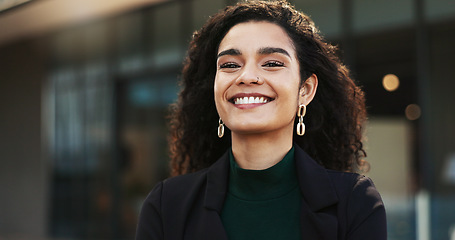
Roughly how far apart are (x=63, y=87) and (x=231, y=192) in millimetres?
11818

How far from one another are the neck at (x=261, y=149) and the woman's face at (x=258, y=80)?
31mm

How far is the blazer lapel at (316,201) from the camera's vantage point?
180 centimetres

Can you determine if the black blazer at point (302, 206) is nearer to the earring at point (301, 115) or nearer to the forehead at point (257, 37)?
the earring at point (301, 115)

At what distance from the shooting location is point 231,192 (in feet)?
6.47

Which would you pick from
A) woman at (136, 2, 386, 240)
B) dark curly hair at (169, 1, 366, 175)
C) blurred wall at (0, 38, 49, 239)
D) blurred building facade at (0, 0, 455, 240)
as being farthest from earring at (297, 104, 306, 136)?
blurred wall at (0, 38, 49, 239)

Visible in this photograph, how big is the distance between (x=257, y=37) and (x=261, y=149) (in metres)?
0.37

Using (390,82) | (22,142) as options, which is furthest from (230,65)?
(22,142)

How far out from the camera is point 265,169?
6.22 feet

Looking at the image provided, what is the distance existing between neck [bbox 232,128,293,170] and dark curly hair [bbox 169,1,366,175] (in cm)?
25

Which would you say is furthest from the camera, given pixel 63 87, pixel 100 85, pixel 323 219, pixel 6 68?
pixel 6 68

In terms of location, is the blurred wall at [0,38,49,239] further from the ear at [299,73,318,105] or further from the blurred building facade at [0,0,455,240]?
the ear at [299,73,318,105]

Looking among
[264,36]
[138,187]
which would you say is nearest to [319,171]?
[264,36]

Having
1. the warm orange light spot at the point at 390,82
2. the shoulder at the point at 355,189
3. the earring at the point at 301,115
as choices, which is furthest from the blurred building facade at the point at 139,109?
the shoulder at the point at 355,189

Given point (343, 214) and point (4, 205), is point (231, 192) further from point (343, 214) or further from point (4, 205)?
point (4, 205)
